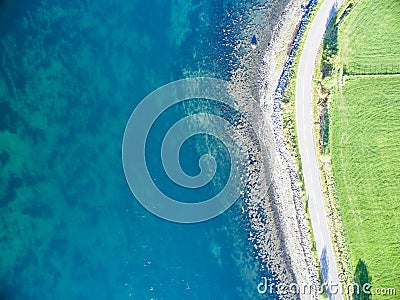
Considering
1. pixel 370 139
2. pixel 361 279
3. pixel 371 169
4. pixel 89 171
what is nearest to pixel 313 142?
pixel 370 139

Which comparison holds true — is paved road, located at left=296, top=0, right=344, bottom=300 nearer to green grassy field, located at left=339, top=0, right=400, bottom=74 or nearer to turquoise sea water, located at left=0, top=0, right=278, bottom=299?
green grassy field, located at left=339, top=0, right=400, bottom=74

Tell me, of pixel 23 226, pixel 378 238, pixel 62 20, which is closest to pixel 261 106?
pixel 378 238

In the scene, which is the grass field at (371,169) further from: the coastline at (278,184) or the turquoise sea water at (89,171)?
the turquoise sea water at (89,171)

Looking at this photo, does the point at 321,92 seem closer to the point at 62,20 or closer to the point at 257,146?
the point at 257,146

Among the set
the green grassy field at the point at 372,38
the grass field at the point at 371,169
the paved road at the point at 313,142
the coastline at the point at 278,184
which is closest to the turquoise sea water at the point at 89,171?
the coastline at the point at 278,184

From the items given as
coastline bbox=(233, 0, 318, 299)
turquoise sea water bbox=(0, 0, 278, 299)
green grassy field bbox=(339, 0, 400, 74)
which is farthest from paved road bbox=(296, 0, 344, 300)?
turquoise sea water bbox=(0, 0, 278, 299)

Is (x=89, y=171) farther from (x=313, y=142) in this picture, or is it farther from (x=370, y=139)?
(x=370, y=139)

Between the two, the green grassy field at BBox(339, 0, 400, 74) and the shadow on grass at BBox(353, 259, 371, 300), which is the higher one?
the green grassy field at BBox(339, 0, 400, 74)
